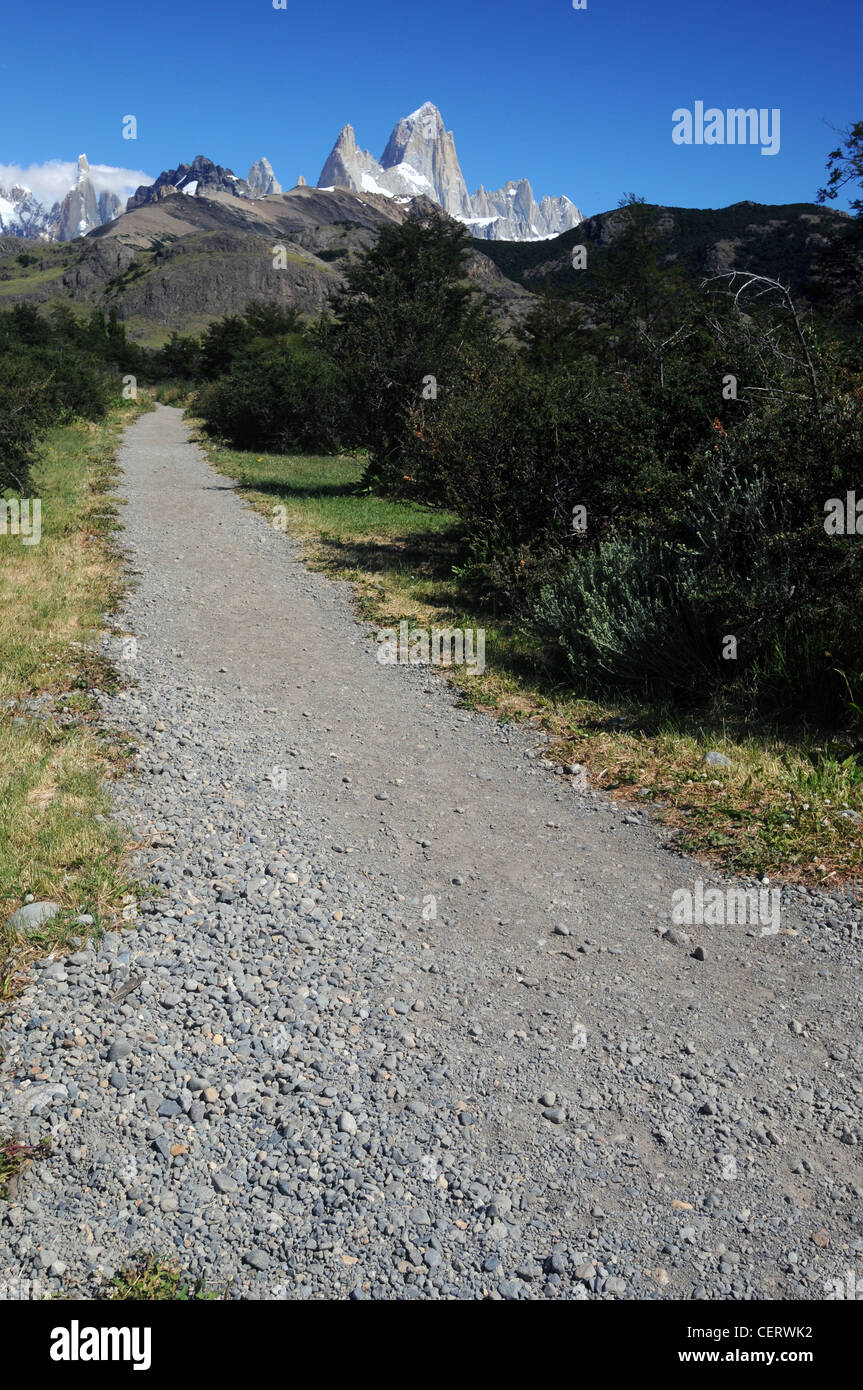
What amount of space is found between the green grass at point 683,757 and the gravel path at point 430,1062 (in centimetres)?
30

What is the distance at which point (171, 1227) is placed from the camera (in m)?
2.41

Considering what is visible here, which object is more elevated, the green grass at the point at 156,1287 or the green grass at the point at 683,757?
the green grass at the point at 683,757

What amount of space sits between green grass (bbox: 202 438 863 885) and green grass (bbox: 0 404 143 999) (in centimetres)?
300

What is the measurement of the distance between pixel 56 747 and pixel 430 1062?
366cm

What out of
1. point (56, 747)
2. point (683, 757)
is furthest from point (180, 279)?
point (683, 757)

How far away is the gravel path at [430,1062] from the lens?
236cm

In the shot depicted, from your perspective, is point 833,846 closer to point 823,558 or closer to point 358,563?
point 823,558

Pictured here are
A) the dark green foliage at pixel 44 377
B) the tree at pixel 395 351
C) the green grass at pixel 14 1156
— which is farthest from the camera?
the tree at pixel 395 351

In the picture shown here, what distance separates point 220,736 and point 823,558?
14.8 feet
